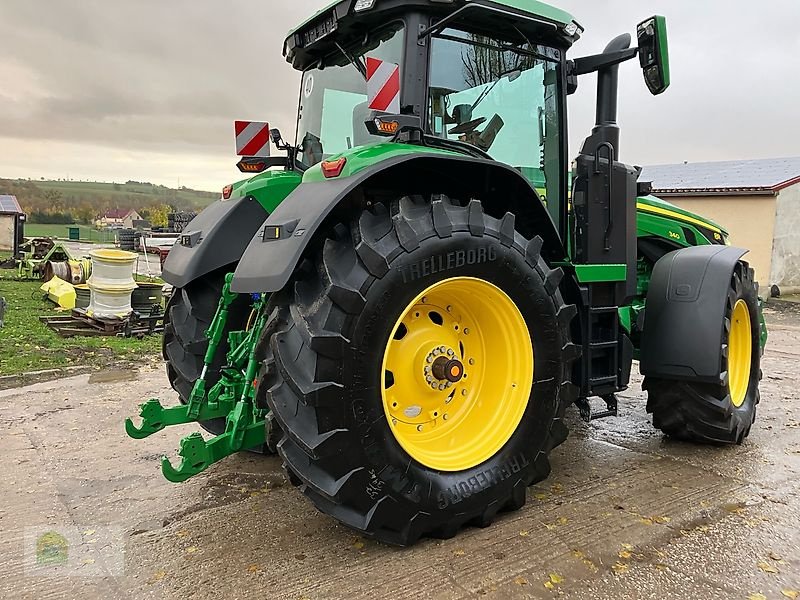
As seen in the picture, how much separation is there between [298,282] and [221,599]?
4.19 ft

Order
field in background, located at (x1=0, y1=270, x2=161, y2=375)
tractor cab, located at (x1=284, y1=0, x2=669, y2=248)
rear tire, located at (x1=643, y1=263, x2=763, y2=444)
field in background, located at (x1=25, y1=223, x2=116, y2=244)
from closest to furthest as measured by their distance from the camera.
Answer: tractor cab, located at (x1=284, y1=0, x2=669, y2=248) → rear tire, located at (x1=643, y1=263, x2=763, y2=444) → field in background, located at (x1=0, y1=270, x2=161, y2=375) → field in background, located at (x1=25, y1=223, x2=116, y2=244)

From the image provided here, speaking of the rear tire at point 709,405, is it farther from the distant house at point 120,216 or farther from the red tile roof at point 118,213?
the red tile roof at point 118,213

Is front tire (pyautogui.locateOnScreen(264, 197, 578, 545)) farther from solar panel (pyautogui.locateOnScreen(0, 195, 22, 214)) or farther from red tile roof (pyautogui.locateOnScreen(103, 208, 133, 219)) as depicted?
red tile roof (pyautogui.locateOnScreen(103, 208, 133, 219))

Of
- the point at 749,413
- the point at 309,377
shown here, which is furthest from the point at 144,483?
the point at 749,413

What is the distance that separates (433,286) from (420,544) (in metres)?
1.17

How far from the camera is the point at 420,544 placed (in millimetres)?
2930

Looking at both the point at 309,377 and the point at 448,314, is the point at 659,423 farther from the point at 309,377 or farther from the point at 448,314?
the point at 309,377

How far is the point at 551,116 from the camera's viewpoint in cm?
390

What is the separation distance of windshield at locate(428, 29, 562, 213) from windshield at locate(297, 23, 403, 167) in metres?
0.38

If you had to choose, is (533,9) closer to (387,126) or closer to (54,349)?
(387,126)

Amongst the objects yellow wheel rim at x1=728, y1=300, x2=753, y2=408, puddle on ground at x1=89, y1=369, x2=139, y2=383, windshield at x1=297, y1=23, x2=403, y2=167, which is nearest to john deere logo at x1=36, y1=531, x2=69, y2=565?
windshield at x1=297, y1=23, x2=403, y2=167

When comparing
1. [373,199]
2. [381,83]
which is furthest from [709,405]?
[381,83]

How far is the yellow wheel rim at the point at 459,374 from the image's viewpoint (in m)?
3.06

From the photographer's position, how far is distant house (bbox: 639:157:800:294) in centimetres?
1604
